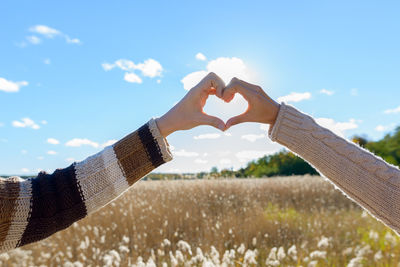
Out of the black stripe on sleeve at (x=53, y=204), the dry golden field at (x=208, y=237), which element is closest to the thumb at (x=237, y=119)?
the black stripe on sleeve at (x=53, y=204)

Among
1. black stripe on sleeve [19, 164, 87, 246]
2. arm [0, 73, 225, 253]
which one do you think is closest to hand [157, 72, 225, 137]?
arm [0, 73, 225, 253]

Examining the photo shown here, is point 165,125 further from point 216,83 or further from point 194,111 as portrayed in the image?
point 216,83

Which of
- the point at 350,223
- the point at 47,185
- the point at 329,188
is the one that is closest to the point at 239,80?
the point at 47,185

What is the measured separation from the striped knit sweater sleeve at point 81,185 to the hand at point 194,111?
7 cm

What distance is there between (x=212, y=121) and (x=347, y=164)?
0.54 meters

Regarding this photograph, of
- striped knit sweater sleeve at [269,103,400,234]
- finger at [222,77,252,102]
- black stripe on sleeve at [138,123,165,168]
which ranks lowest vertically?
striped knit sweater sleeve at [269,103,400,234]

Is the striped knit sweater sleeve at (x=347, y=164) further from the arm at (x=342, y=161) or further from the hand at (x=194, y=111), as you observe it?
the hand at (x=194, y=111)

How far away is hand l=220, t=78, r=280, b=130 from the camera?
4.79 feet

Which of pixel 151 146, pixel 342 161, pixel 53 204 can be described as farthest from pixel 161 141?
pixel 342 161

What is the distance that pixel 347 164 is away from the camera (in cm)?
142

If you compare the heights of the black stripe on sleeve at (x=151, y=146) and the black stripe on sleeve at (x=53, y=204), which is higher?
the black stripe on sleeve at (x=151, y=146)

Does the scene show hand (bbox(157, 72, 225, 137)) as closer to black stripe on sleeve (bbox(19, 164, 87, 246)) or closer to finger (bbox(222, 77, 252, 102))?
finger (bbox(222, 77, 252, 102))

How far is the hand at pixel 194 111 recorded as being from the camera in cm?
146

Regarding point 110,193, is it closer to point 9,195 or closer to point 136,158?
point 136,158
